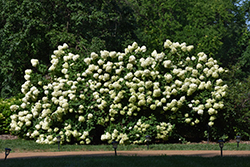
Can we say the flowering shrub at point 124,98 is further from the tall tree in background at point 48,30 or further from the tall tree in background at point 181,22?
the tall tree in background at point 181,22

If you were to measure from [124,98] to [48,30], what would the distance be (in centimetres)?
790

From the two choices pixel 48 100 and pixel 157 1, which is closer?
pixel 48 100

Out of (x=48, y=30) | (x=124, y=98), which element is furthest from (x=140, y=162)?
(x=48, y=30)

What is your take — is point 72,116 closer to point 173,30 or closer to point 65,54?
point 65,54

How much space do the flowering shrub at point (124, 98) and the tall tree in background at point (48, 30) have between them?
4.61m

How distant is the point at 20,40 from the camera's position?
1616 centimetres

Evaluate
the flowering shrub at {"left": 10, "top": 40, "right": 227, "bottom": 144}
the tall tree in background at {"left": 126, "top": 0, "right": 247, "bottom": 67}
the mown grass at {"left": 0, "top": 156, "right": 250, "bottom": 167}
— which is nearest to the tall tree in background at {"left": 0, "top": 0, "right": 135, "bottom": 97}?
the flowering shrub at {"left": 10, "top": 40, "right": 227, "bottom": 144}

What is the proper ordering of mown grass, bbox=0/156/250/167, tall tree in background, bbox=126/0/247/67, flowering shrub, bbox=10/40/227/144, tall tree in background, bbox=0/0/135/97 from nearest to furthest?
1. mown grass, bbox=0/156/250/167
2. flowering shrub, bbox=10/40/227/144
3. tall tree in background, bbox=0/0/135/97
4. tall tree in background, bbox=126/0/247/67

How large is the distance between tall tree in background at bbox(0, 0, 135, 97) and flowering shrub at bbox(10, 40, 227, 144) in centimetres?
461

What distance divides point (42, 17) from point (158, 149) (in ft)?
32.6

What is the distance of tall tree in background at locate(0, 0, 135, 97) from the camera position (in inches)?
651

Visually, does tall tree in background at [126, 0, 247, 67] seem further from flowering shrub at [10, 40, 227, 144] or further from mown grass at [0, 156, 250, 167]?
mown grass at [0, 156, 250, 167]

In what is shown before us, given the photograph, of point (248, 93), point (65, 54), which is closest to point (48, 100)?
point (65, 54)

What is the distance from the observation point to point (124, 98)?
1098 cm
